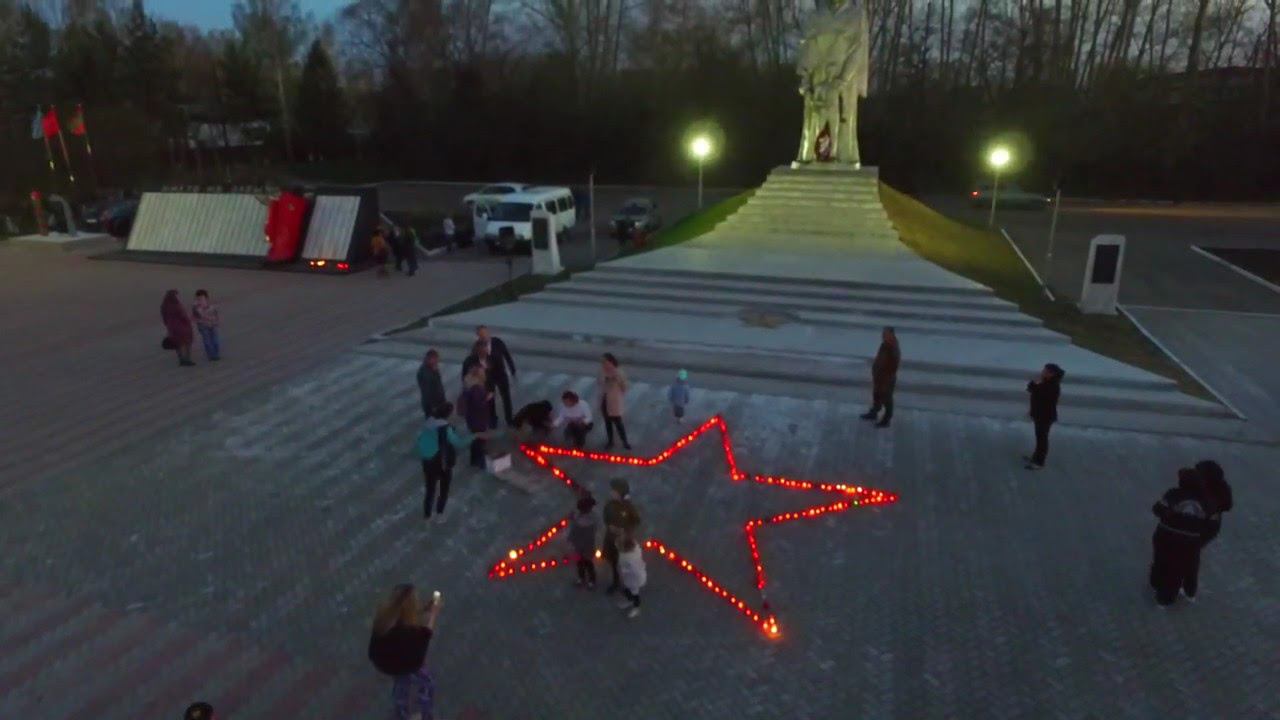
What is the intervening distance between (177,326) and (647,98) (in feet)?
118

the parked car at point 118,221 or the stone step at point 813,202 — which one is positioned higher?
the stone step at point 813,202

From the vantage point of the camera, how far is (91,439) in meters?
10.1

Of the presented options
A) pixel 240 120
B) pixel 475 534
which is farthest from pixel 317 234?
pixel 240 120

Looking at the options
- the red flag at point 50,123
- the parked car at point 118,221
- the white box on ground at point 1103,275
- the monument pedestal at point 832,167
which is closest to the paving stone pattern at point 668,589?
the white box on ground at point 1103,275

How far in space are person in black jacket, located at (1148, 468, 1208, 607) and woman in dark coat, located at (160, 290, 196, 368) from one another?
1306cm

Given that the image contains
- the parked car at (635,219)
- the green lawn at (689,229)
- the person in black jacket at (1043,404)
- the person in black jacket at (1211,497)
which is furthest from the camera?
the parked car at (635,219)

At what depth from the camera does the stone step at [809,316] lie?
13.5 metres

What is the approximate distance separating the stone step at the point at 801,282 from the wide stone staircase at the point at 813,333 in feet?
0.11

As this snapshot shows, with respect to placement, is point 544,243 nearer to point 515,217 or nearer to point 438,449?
point 515,217

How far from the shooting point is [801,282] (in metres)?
15.6

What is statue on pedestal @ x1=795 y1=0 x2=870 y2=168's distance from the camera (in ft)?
70.9

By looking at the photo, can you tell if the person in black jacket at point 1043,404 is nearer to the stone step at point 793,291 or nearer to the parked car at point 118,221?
the stone step at point 793,291

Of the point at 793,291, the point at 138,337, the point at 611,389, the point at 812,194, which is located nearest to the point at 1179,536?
the point at 611,389

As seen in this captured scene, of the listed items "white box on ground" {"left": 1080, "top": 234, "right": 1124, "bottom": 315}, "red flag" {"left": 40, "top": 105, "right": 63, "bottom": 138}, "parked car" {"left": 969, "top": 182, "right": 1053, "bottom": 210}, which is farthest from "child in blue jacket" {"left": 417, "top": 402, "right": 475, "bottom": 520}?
"parked car" {"left": 969, "top": 182, "right": 1053, "bottom": 210}
